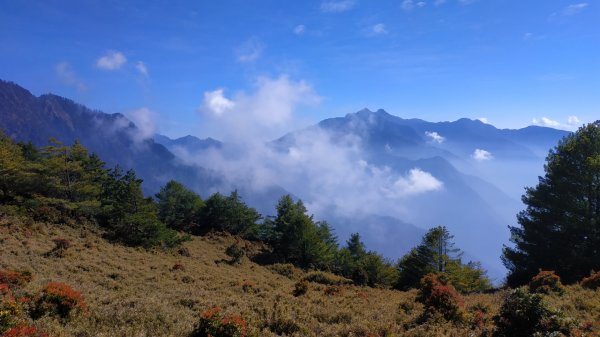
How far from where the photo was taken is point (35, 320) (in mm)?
10898

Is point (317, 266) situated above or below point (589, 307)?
below

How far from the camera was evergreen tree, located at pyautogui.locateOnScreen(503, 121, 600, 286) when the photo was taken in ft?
92.2

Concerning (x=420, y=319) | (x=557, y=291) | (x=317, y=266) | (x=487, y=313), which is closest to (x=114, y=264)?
(x=420, y=319)

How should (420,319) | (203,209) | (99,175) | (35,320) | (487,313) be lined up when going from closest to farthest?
(35,320) → (420,319) → (487,313) → (99,175) → (203,209)

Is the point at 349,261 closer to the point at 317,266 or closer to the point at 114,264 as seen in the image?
the point at 317,266

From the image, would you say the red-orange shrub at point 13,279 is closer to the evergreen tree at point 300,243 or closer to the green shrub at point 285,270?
the green shrub at point 285,270

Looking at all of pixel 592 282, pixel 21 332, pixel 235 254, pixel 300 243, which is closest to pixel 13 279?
pixel 21 332

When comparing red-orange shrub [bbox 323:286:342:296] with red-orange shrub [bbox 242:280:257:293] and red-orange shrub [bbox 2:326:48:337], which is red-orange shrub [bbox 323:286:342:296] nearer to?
red-orange shrub [bbox 242:280:257:293]

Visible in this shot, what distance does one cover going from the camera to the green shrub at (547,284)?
1786cm

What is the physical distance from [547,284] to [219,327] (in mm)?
16752

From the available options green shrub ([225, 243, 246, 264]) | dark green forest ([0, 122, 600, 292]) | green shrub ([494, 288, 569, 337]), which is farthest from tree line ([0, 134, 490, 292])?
green shrub ([494, 288, 569, 337])

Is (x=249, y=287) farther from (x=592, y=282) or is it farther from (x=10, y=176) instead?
(x=10, y=176)

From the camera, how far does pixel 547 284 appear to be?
18.5 meters

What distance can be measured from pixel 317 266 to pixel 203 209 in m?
23.0
